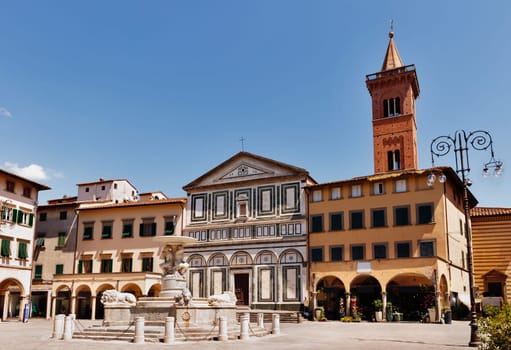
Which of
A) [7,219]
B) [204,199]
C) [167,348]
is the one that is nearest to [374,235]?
[204,199]

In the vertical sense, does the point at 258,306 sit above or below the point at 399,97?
below

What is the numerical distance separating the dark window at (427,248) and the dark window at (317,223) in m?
7.02

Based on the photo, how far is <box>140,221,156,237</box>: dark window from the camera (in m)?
43.6

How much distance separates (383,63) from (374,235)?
22.6 m

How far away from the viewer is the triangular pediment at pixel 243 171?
41.2 meters

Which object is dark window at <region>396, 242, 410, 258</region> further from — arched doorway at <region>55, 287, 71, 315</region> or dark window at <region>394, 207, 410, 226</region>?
arched doorway at <region>55, 287, 71, 315</region>

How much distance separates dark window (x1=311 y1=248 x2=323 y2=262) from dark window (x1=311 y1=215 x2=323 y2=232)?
1.39m

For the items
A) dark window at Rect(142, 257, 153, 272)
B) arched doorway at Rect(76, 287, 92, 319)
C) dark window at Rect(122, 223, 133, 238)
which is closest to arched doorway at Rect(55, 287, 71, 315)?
arched doorway at Rect(76, 287, 92, 319)

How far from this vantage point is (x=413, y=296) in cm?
3388

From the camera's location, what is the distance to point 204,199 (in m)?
43.7

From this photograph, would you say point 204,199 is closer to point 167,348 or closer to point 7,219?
point 7,219

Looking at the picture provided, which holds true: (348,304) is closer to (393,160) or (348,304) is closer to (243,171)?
(243,171)

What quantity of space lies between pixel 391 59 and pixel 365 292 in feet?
81.9

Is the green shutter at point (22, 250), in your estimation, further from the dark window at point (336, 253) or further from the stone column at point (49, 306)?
the dark window at point (336, 253)
